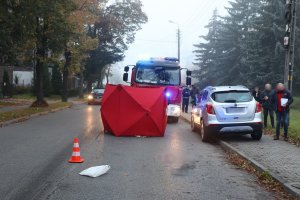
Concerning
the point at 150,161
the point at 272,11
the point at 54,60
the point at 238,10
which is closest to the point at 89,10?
the point at 54,60

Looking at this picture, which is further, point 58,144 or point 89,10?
point 89,10

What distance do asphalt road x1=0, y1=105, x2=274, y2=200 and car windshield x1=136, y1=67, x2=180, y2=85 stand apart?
25.7 ft

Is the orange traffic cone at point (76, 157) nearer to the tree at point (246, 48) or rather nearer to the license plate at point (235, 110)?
the license plate at point (235, 110)

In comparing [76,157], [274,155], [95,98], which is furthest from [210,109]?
[95,98]

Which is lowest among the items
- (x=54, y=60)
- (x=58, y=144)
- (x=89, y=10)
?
(x=58, y=144)

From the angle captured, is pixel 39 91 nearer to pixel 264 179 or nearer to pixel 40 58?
pixel 40 58

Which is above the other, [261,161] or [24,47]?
[24,47]

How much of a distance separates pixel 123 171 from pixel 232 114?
594cm

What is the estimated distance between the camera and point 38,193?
25.9ft

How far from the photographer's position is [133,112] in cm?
1717

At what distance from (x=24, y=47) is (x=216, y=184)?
27.0 meters

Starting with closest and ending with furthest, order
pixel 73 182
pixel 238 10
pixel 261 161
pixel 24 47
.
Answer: pixel 73 182, pixel 261 161, pixel 24 47, pixel 238 10

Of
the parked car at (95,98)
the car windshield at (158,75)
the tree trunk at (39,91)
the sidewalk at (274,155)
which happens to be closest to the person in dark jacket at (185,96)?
the car windshield at (158,75)

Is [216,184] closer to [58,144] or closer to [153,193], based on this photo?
[153,193]
